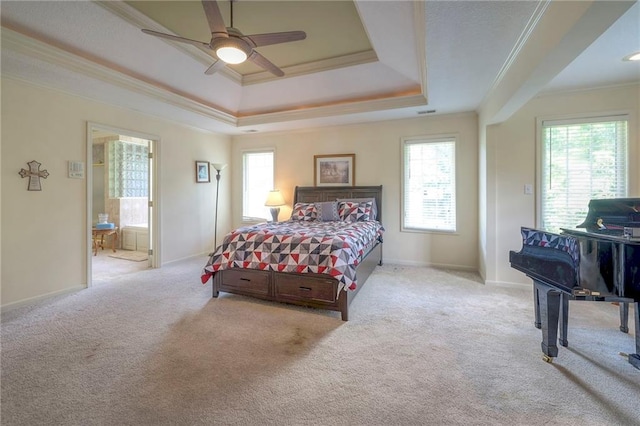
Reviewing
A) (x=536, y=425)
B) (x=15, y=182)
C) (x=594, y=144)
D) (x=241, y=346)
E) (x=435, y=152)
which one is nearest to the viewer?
(x=536, y=425)

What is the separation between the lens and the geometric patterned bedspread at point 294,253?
9.14 ft

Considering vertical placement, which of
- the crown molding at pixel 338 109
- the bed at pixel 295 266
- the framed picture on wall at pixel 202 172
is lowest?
the bed at pixel 295 266

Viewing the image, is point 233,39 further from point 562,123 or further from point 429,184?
point 562,123

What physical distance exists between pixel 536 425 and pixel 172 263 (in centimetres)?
502

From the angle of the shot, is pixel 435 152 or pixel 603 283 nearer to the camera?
pixel 603 283

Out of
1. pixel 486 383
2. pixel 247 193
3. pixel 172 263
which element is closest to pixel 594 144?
pixel 486 383

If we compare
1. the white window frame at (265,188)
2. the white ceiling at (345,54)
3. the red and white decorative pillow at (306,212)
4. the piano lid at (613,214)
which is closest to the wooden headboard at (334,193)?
the red and white decorative pillow at (306,212)

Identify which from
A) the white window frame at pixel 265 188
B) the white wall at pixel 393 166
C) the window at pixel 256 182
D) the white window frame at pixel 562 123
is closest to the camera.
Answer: the white window frame at pixel 562 123

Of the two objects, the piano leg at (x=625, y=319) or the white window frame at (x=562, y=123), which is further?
the white window frame at (x=562, y=123)

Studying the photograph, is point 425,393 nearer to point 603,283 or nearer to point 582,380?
point 582,380

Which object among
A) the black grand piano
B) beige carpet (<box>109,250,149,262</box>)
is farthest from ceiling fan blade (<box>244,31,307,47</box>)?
beige carpet (<box>109,250,149,262</box>)

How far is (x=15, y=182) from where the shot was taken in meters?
3.04

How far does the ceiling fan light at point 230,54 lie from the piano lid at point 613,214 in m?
3.20

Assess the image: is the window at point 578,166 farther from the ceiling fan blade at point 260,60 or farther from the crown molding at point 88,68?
the crown molding at point 88,68
